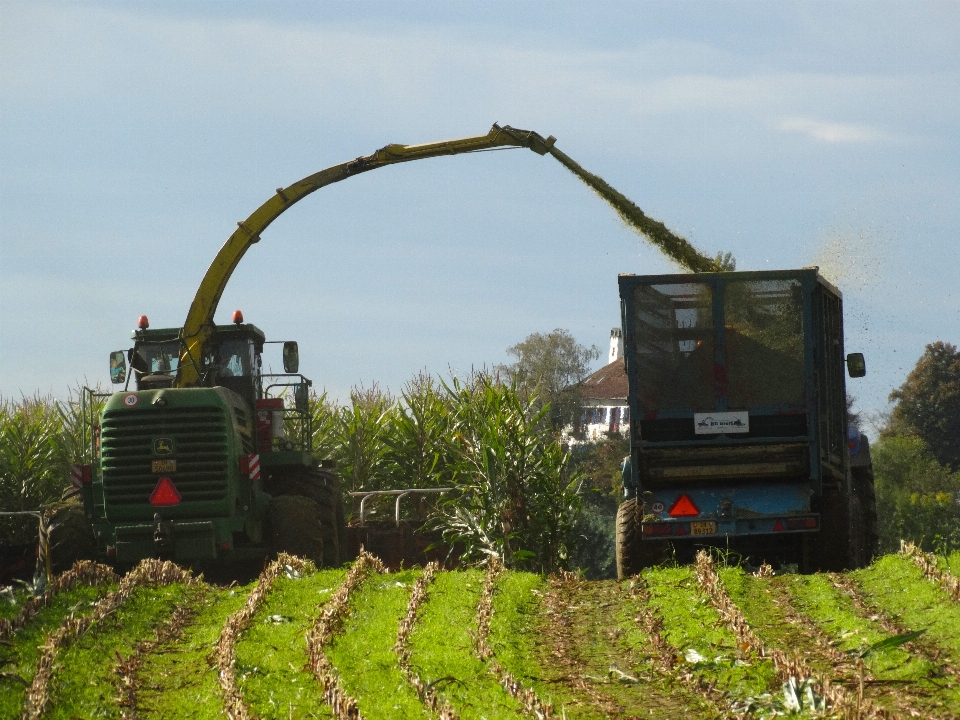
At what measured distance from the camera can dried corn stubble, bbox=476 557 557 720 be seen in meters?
7.22

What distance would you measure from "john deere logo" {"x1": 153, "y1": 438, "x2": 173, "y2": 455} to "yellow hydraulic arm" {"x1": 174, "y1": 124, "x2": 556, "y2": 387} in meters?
1.17

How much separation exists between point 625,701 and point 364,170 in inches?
452

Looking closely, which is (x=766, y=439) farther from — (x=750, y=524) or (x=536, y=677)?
(x=536, y=677)

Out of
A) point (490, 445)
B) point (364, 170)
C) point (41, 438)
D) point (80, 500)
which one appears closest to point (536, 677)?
point (490, 445)

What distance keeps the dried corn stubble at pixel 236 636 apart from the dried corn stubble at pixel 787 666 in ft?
9.88

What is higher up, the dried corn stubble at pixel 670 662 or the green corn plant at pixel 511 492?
the green corn plant at pixel 511 492

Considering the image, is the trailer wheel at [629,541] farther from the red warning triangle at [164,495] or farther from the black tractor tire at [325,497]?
the red warning triangle at [164,495]

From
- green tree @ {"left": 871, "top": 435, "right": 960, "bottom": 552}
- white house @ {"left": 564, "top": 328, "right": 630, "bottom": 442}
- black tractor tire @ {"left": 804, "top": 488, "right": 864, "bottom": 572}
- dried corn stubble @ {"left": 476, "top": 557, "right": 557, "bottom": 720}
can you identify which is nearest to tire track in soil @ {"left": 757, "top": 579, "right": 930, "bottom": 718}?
dried corn stubble @ {"left": 476, "top": 557, "right": 557, "bottom": 720}

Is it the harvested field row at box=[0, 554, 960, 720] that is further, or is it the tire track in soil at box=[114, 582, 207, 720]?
the tire track in soil at box=[114, 582, 207, 720]

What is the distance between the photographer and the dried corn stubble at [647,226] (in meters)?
15.1

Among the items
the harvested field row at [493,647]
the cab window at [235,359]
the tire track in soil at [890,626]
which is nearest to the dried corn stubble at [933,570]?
the harvested field row at [493,647]

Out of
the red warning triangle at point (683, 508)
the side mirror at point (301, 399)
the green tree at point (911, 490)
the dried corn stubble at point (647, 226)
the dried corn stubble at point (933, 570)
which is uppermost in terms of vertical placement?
the dried corn stubble at point (647, 226)

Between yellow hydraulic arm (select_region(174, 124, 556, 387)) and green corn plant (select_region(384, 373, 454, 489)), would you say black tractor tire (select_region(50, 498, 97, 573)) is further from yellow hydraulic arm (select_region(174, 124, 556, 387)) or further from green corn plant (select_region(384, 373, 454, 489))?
green corn plant (select_region(384, 373, 454, 489))

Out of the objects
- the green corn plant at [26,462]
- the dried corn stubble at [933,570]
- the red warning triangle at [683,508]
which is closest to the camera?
the dried corn stubble at [933,570]
